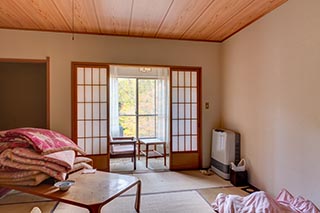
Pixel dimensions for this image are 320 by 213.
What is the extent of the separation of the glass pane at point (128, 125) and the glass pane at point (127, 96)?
13 centimetres

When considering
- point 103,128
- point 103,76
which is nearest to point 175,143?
point 103,128

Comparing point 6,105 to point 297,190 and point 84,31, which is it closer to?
point 84,31

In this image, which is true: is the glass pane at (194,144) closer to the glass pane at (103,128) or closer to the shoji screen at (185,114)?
the shoji screen at (185,114)

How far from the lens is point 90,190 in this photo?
2229 millimetres

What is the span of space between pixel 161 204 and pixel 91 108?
2199 millimetres

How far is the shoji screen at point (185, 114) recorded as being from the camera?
4625 mm

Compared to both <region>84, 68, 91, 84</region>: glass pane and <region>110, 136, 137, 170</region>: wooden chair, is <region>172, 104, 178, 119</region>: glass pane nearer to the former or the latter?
<region>110, 136, 137, 170</region>: wooden chair

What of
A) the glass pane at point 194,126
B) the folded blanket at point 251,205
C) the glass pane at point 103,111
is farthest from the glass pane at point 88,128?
the folded blanket at point 251,205

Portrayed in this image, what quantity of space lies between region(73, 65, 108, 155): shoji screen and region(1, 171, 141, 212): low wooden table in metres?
1.60

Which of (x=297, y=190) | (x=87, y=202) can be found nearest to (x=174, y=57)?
(x=297, y=190)

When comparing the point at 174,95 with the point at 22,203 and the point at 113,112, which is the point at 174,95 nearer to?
the point at 113,112

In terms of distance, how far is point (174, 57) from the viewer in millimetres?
4496

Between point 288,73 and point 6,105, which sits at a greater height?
point 288,73

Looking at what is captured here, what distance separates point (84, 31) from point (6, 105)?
2.63 metres
